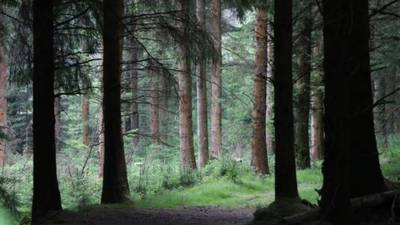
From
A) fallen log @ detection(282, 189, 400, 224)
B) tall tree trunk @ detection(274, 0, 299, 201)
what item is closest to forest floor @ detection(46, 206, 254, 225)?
tall tree trunk @ detection(274, 0, 299, 201)

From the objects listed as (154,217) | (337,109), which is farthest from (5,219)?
(337,109)

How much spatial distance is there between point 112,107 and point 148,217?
2.59m

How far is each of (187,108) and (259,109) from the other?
3239 mm

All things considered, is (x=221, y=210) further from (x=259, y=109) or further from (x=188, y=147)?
(x=188, y=147)

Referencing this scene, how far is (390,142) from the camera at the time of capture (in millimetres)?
25969

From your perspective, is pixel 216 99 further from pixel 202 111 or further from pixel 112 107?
pixel 112 107

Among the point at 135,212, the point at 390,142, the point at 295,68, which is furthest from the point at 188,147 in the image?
the point at 390,142

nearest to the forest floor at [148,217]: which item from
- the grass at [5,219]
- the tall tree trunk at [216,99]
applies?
the grass at [5,219]

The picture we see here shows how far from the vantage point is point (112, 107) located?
10.7m

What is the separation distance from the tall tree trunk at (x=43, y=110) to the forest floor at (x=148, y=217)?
51 centimetres

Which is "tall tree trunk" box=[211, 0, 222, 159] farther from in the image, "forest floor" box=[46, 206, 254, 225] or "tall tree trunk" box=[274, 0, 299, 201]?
"tall tree trunk" box=[274, 0, 299, 201]

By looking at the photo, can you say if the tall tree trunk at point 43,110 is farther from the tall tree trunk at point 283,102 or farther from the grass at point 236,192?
the tall tree trunk at point 283,102

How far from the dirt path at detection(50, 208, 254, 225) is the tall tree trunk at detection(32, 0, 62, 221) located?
25.2 inches

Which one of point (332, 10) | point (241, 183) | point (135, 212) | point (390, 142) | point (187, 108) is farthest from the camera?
point (390, 142)
